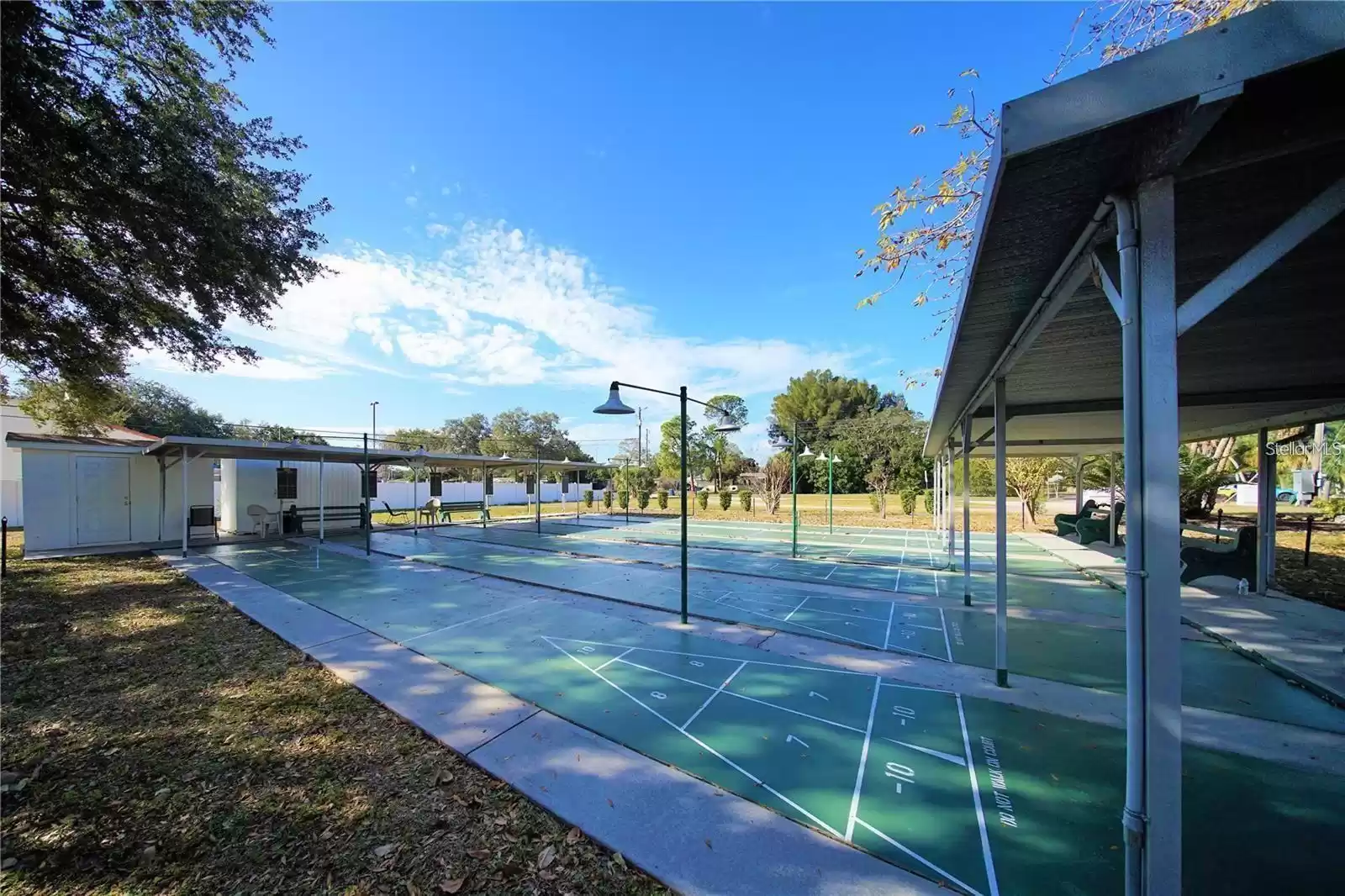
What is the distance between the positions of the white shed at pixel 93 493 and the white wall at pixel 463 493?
317 inches

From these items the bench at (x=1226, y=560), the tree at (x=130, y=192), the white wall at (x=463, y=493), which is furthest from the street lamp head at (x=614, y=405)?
the white wall at (x=463, y=493)

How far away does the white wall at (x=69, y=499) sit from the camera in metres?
11.0

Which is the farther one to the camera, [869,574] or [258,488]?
[258,488]

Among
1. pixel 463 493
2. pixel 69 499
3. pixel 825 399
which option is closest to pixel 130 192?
pixel 69 499

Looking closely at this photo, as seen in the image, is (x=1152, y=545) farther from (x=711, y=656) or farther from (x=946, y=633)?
(x=946, y=633)

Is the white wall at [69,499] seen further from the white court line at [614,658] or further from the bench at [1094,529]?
the bench at [1094,529]

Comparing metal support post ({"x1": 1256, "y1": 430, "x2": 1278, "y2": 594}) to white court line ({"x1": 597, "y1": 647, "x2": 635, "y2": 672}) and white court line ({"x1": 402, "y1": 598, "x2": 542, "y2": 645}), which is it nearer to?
white court line ({"x1": 597, "y1": 647, "x2": 635, "y2": 672})

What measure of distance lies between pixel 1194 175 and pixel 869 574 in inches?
319

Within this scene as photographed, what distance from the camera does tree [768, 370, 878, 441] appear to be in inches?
1578

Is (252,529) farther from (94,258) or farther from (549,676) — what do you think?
(549,676)

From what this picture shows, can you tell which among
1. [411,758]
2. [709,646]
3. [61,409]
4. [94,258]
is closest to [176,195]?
[94,258]

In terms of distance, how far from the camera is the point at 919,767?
2949 millimetres

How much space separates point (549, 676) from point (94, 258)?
8.25 meters

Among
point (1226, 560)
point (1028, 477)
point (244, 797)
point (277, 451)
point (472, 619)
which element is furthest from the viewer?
point (1028, 477)
